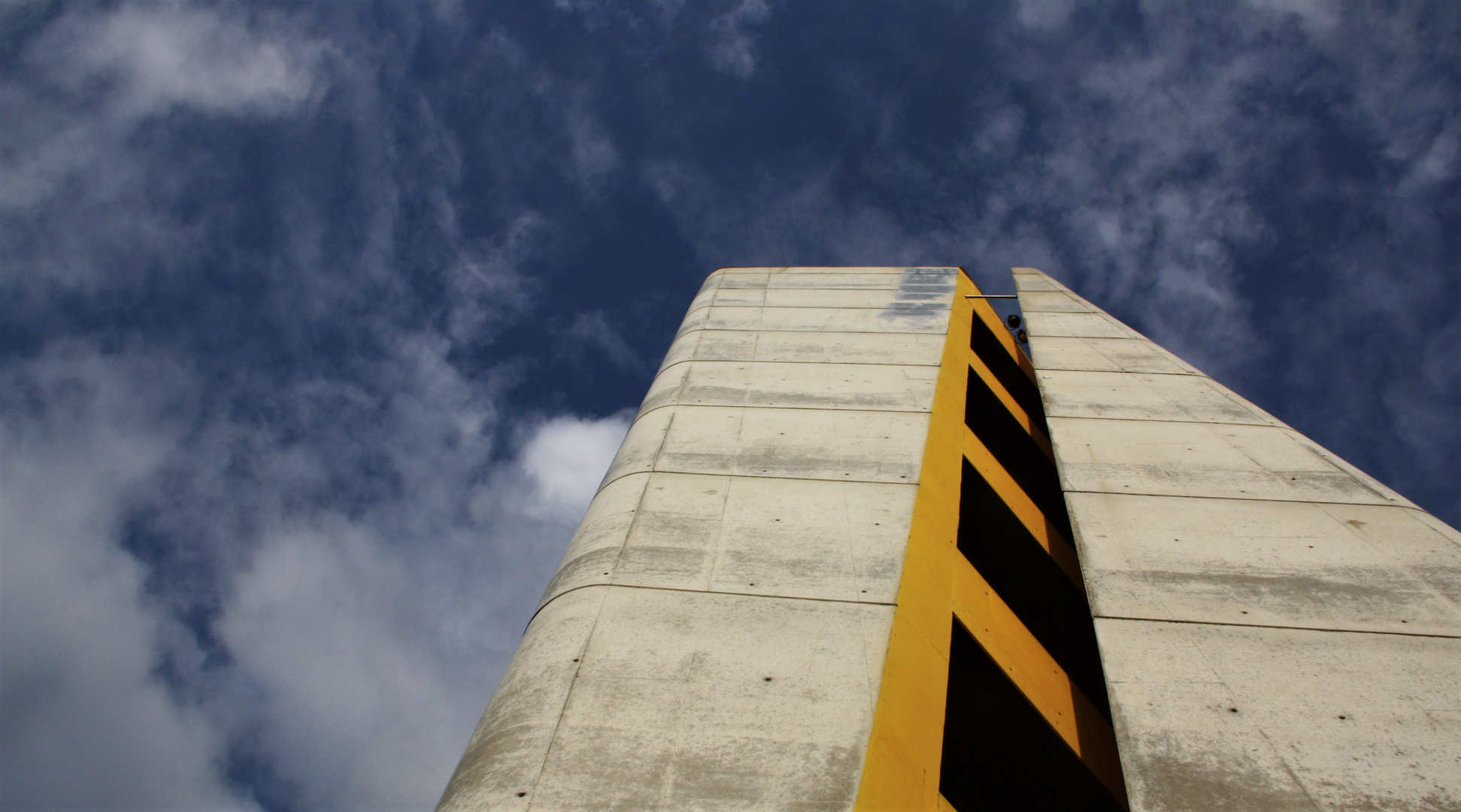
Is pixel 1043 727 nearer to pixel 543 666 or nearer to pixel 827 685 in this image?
pixel 827 685

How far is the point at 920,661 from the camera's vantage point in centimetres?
500

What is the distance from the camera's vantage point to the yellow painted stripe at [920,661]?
415 centimetres

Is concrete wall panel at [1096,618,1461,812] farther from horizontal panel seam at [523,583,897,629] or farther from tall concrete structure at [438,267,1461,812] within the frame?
horizontal panel seam at [523,583,897,629]

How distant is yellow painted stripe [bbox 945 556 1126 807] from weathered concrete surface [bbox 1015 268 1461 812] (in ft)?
2.49

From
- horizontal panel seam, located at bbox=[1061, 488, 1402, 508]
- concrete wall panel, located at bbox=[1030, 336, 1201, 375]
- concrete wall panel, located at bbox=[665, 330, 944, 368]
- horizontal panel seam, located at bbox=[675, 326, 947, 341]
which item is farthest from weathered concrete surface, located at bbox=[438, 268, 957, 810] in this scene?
concrete wall panel, located at bbox=[1030, 336, 1201, 375]

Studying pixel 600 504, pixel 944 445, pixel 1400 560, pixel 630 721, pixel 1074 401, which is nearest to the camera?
pixel 630 721

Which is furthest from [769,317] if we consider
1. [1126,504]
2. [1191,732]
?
[1191,732]

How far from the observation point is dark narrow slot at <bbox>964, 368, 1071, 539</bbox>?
31.8ft

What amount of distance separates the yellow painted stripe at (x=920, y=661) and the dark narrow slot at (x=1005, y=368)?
13.5 ft

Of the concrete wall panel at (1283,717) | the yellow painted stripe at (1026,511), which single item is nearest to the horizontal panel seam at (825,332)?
the yellow painted stripe at (1026,511)

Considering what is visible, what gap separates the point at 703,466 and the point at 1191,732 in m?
4.62

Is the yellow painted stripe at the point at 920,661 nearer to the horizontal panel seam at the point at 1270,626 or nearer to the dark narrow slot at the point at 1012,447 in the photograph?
the horizontal panel seam at the point at 1270,626

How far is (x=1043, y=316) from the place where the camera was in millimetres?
12430

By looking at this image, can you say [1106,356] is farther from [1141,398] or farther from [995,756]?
[995,756]
